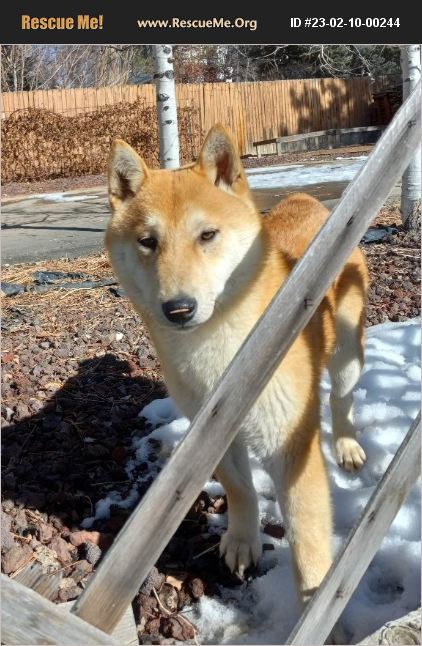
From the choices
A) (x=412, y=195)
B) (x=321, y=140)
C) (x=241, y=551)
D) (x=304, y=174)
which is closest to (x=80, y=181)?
(x=304, y=174)

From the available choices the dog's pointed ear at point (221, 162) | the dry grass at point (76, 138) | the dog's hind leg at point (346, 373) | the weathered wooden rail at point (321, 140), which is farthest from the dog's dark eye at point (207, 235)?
the weathered wooden rail at point (321, 140)

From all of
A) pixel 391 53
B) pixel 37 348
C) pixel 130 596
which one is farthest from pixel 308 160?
pixel 130 596

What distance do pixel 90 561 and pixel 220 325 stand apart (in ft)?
4.30

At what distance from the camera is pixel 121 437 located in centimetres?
372

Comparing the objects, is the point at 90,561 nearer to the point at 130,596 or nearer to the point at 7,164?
the point at 130,596

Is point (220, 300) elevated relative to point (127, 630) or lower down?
elevated

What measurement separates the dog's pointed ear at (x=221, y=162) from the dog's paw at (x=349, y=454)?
5.12 feet

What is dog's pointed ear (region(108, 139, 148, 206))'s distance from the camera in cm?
257

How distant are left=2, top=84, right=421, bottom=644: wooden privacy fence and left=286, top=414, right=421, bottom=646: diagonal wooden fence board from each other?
33mm

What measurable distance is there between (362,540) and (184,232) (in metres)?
1.31

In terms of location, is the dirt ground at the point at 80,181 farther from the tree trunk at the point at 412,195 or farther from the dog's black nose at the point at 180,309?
the dog's black nose at the point at 180,309

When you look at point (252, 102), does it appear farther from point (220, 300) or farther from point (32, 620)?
point (32, 620)

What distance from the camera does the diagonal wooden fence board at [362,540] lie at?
1.81 metres

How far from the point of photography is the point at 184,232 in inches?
94.3
